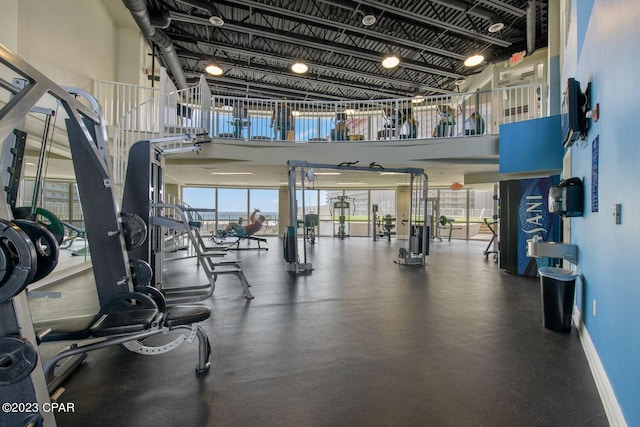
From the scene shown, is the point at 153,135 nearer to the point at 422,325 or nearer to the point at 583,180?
the point at 422,325

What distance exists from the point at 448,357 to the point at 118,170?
5687 millimetres

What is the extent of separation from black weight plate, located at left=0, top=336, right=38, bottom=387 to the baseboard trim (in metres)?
2.79

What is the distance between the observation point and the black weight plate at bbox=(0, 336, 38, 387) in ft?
3.77

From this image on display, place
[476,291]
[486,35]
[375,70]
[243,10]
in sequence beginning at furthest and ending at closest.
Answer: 1. [375,70]
2. [486,35]
3. [243,10]
4. [476,291]

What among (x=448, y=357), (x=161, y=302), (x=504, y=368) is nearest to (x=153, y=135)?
(x=161, y=302)

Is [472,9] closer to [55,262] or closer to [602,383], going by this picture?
[602,383]

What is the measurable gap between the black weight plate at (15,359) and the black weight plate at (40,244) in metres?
0.31

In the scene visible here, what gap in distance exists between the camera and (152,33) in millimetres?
7102

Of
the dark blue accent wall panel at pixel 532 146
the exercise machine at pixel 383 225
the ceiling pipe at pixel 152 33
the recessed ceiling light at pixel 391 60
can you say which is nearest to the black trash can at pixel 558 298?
the dark blue accent wall panel at pixel 532 146

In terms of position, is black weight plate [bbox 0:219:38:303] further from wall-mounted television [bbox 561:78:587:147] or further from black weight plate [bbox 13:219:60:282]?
wall-mounted television [bbox 561:78:587:147]

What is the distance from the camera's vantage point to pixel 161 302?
257 cm

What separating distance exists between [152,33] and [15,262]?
7.76 meters

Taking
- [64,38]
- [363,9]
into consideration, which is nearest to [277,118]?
[363,9]

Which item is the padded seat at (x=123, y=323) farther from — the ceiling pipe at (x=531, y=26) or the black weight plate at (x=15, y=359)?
the ceiling pipe at (x=531, y=26)
